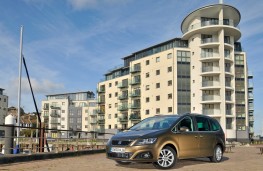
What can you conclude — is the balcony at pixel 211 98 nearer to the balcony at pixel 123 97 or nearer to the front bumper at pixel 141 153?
the balcony at pixel 123 97

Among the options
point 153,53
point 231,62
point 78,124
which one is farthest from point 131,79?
point 78,124

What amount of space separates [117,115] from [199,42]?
96.9ft

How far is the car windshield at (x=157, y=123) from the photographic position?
10046 mm

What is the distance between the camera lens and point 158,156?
906 cm

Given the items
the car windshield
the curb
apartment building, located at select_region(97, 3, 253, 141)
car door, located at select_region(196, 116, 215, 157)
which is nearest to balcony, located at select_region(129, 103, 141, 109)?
apartment building, located at select_region(97, 3, 253, 141)

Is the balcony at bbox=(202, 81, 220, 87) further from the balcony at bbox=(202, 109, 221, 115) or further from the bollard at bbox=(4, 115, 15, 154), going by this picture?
the bollard at bbox=(4, 115, 15, 154)

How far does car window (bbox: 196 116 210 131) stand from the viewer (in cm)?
1100

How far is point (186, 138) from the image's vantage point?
10.1 meters

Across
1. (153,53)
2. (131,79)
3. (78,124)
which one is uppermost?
(153,53)

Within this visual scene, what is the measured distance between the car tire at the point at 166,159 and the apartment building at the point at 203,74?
166 feet

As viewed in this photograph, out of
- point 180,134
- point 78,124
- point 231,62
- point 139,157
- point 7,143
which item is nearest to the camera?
point 139,157

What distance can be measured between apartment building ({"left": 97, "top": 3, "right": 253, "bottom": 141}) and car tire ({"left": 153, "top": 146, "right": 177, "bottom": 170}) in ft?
166

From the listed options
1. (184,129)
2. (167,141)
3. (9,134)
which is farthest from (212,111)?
(167,141)

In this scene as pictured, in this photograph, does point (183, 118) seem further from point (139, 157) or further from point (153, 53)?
point (153, 53)
